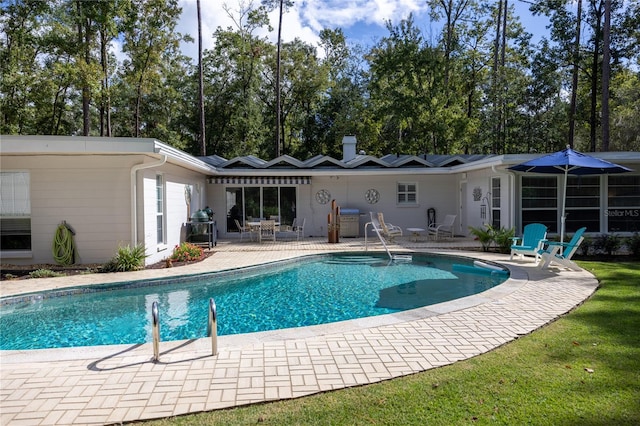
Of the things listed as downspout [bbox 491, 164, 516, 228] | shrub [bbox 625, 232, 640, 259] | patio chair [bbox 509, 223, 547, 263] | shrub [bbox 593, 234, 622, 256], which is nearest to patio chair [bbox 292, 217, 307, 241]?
downspout [bbox 491, 164, 516, 228]

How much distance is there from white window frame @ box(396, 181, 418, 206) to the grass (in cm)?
1237

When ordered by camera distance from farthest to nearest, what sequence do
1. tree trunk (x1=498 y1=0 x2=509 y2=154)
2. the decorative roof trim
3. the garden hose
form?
tree trunk (x1=498 y1=0 x2=509 y2=154) < the decorative roof trim < the garden hose

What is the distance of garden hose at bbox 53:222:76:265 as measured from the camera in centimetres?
916

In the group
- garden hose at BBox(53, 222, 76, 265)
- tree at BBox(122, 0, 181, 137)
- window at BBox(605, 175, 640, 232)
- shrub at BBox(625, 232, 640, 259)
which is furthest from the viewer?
tree at BBox(122, 0, 181, 137)

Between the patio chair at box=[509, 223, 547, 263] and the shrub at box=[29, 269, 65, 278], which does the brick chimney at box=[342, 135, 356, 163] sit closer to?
the patio chair at box=[509, 223, 547, 263]

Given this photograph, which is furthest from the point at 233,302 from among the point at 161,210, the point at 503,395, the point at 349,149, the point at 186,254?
the point at 349,149

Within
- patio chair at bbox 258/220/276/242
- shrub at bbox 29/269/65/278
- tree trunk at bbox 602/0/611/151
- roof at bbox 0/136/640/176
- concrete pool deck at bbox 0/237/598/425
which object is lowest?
concrete pool deck at bbox 0/237/598/425

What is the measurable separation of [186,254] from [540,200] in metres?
10.2

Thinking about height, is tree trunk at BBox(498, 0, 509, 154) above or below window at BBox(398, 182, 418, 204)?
above

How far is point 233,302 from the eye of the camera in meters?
7.33

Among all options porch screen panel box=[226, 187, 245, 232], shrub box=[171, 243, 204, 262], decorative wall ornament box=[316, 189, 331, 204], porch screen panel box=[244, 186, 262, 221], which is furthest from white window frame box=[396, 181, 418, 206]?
shrub box=[171, 243, 204, 262]

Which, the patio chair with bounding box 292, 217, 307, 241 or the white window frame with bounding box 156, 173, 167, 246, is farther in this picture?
the patio chair with bounding box 292, 217, 307, 241

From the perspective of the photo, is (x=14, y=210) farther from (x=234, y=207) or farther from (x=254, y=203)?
(x=254, y=203)

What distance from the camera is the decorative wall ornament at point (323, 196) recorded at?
16422 millimetres
